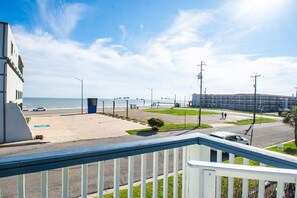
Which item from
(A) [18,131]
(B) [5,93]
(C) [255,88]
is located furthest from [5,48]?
(C) [255,88]

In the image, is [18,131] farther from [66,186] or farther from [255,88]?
[255,88]

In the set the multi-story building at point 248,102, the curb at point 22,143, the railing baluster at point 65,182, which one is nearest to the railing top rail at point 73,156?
the railing baluster at point 65,182

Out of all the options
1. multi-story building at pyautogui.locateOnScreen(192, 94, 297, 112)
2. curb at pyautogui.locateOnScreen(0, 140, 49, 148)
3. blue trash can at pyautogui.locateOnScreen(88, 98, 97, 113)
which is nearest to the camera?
curb at pyautogui.locateOnScreen(0, 140, 49, 148)

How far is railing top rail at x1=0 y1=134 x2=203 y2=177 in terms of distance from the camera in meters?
1.32

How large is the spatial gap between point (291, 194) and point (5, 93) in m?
16.2

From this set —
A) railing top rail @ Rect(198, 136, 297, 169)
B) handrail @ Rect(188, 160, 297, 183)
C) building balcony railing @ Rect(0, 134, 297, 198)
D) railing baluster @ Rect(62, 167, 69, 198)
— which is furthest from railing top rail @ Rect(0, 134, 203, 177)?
handrail @ Rect(188, 160, 297, 183)

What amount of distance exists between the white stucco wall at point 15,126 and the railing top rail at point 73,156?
15.7 meters

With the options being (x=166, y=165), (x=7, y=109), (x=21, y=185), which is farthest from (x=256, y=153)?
(x=7, y=109)

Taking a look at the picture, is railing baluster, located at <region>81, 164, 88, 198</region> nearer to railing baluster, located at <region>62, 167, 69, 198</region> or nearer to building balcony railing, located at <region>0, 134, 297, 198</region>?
building balcony railing, located at <region>0, 134, 297, 198</region>

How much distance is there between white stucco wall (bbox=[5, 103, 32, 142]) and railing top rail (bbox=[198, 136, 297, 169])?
1582 centimetres

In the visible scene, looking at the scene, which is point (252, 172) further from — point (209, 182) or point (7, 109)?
point (7, 109)

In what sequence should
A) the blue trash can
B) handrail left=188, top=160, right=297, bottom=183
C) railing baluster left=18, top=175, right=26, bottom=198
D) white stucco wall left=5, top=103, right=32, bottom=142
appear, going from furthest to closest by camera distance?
the blue trash can, white stucco wall left=5, top=103, right=32, bottom=142, railing baluster left=18, top=175, right=26, bottom=198, handrail left=188, top=160, right=297, bottom=183

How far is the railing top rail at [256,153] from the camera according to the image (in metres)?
1.59

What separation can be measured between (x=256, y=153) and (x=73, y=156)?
1478 mm
